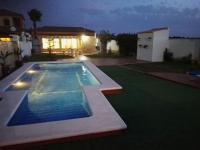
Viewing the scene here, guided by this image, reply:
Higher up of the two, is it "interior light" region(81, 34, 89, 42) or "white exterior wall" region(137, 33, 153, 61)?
"interior light" region(81, 34, 89, 42)

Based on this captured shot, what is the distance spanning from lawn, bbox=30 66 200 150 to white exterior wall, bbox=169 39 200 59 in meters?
7.41

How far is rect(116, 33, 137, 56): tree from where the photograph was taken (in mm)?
17781

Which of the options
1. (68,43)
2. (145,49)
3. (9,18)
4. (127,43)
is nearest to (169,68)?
(145,49)

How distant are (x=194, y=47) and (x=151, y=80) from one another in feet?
22.7

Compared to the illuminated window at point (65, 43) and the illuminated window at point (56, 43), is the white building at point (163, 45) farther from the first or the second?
the illuminated window at point (56, 43)

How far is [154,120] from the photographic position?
3998 millimetres

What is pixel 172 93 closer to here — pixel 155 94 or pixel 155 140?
pixel 155 94

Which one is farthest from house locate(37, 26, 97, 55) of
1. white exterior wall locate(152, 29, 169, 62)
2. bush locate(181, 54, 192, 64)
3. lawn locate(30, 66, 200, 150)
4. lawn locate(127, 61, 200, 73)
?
lawn locate(30, 66, 200, 150)

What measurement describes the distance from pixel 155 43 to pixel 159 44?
386 mm

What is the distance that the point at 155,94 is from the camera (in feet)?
19.4

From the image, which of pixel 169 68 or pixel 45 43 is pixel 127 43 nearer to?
pixel 169 68

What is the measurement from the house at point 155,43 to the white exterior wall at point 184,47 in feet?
1.73

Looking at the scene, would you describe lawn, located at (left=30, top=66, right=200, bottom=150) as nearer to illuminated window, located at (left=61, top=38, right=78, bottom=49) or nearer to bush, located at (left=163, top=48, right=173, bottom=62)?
bush, located at (left=163, top=48, right=173, bottom=62)

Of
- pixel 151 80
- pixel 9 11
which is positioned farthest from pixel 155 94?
pixel 9 11
